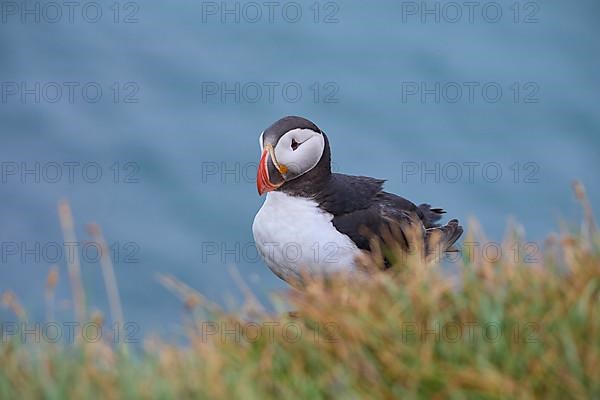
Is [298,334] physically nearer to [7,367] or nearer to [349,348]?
[349,348]

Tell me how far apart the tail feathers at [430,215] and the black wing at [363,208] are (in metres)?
0.03

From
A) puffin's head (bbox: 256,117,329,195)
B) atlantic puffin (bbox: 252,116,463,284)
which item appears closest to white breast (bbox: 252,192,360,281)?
atlantic puffin (bbox: 252,116,463,284)

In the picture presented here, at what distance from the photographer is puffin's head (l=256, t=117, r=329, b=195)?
Result: 544 centimetres

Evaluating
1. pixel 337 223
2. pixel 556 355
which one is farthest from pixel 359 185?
pixel 556 355

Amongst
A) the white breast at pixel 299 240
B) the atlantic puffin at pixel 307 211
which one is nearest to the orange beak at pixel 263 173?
the atlantic puffin at pixel 307 211

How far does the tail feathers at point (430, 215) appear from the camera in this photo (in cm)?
629

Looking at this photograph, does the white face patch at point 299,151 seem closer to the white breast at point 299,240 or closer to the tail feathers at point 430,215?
the white breast at point 299,240

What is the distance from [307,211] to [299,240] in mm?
207

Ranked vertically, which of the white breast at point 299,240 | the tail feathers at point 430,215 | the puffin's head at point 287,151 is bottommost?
the white breast at point 299,240

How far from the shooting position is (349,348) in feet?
11.0

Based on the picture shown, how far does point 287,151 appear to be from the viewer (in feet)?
18.1

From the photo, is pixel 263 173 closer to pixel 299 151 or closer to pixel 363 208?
pixel 299 151

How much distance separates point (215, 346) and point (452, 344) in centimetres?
77

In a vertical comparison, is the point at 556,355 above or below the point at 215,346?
above
